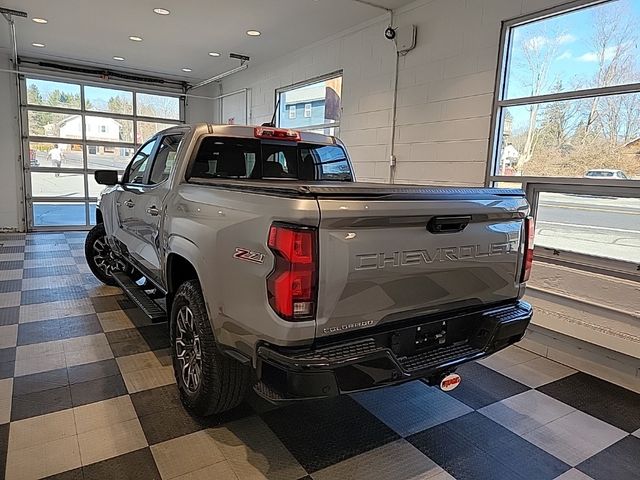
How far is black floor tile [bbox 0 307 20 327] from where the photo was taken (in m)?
3.61

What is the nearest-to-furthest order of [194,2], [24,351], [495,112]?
[24,351] < [495,112] < [194,2]

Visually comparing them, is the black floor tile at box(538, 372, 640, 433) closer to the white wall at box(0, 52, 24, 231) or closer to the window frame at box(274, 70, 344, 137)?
the window frame at box(274, 70, 344, 137)

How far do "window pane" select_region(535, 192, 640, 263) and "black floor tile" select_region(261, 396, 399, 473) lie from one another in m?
2.18

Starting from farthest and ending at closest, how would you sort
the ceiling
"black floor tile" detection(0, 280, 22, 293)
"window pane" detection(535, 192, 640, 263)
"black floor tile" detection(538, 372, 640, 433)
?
the ceiling, "black floor tile" detection(0, 280, 22, 293), "window pane" detection(535, 192, 640, 263), "black floor tile" detection(538, 372, 640, 433)

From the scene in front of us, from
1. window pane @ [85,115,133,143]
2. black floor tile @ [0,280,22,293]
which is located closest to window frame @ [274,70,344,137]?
window pane @ [85,115,133,143]

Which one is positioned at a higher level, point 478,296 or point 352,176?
point 352,176

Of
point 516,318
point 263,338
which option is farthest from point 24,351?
point 516,318

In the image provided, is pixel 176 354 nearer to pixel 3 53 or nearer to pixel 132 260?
pixel 132 260

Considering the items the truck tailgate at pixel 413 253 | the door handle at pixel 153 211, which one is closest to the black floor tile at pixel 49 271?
the door handle at pixel 153 211

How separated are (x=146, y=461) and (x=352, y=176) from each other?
8.16 feet

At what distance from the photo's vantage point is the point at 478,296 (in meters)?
2.07

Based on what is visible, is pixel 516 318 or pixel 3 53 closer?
pixel 516 318

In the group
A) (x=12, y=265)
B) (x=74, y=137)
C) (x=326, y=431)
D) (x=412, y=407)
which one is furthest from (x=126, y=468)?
(x=74, y=137)

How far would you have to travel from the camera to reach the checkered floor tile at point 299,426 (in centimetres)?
198
